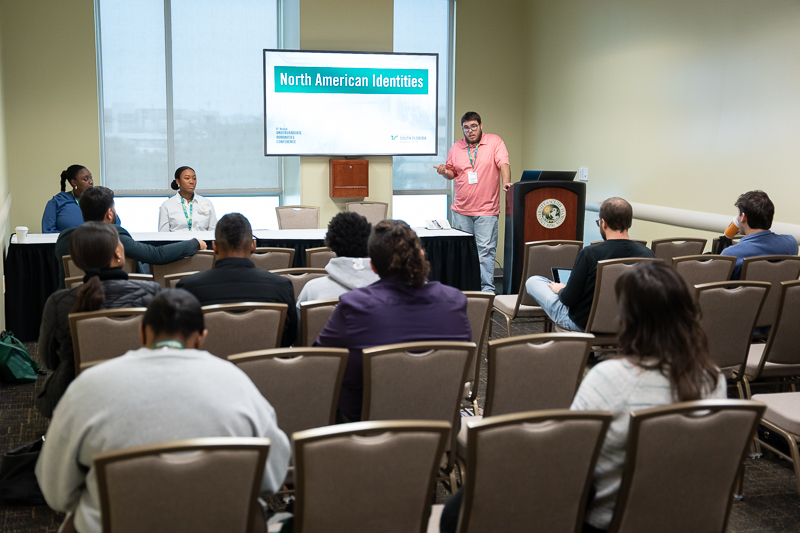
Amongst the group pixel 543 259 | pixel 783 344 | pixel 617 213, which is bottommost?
pixel 783 344

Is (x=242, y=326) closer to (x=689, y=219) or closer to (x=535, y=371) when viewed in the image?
(x=535, y=371)

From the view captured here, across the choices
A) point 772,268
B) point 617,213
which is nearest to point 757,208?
point 772,268

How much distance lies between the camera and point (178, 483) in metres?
1.50

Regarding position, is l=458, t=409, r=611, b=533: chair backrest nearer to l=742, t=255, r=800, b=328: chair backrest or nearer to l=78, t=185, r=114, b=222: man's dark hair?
l=742, t=255, r=800, b=328: chair backrest

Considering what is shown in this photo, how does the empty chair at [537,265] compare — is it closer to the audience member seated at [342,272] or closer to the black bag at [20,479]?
the audience member seated at [342,272]

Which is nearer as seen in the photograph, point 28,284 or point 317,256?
point 317,256

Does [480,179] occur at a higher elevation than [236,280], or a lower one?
higher

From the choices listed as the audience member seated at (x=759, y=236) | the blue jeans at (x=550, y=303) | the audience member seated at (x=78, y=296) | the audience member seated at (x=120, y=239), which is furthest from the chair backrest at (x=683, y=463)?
the audience member seated at (x=120, y=239)

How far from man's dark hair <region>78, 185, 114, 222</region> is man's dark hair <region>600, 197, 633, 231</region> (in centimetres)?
281

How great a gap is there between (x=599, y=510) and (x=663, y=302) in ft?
1.94

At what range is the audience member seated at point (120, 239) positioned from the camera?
13.2ft

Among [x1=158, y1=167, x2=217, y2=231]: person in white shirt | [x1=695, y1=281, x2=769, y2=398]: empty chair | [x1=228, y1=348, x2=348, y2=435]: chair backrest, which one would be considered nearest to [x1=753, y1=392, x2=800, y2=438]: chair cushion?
[x1=695, y1=281, x2=769, y2=398]: empty chair

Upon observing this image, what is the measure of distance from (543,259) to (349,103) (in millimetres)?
3868

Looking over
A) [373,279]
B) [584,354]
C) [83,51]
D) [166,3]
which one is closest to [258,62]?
[166,3]
